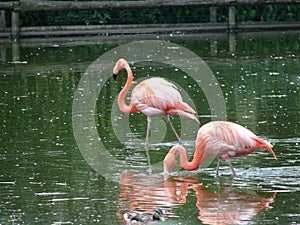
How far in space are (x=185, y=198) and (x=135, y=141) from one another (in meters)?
2.40

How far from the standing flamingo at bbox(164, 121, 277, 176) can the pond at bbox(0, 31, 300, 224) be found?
179 mm

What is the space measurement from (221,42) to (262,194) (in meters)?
12.1

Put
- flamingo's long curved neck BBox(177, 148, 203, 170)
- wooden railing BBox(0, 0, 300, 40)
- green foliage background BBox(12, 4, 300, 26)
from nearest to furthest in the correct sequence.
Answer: flamingo's long curved neck BBox(177, 148, 203, 170) → wooden railing BBox(0, 0, 300, 40) → green foliage background BBox(12, 4, 300, 26)

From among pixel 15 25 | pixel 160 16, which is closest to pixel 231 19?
pixel 160 16

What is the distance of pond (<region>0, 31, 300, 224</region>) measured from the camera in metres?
6.65

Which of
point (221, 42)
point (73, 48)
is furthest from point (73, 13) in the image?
point (221, 42)

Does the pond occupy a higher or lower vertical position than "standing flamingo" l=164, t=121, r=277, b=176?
lower

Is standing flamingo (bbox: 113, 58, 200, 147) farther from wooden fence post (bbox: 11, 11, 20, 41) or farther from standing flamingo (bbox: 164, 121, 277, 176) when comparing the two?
wooden fence post (bbox: 11, 11, 20, 41)

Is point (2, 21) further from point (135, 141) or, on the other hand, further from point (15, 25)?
point (135, 141)

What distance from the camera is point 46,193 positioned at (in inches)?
280

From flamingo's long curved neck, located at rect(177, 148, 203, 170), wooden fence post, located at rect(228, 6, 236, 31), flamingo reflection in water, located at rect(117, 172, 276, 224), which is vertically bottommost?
wooden fence post, located at rect(228, 6, 236, 31)

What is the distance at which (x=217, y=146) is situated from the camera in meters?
7.59

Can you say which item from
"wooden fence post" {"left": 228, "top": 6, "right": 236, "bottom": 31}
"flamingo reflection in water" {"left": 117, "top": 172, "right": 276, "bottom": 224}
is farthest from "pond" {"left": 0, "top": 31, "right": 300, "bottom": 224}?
"wooden fence post" {"left": 228, "top": 6, "right": 236, "bottom": 31}

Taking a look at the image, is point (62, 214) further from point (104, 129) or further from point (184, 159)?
point (104, 129)
